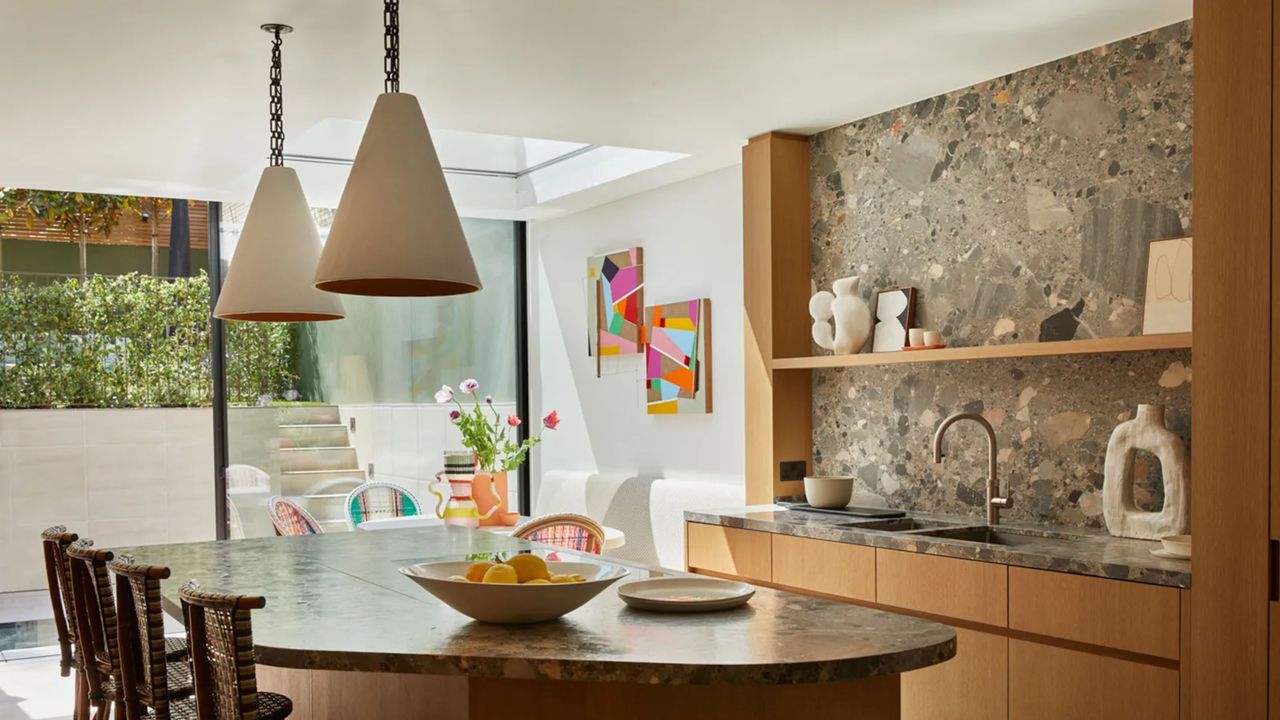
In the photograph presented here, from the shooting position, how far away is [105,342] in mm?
7871

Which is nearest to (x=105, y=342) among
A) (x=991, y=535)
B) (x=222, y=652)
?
(x=991, y=535)

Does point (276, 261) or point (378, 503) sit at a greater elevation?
point (276, 261)

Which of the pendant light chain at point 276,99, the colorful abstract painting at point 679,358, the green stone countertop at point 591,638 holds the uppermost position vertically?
the pendant light chain at point 276,99

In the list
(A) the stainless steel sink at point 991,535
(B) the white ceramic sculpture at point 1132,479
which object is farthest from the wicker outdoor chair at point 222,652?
(B) the white ceramic sculpture at point 1132,479

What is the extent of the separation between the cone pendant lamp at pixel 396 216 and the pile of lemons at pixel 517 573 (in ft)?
2.21

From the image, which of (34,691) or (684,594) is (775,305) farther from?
(34,691)

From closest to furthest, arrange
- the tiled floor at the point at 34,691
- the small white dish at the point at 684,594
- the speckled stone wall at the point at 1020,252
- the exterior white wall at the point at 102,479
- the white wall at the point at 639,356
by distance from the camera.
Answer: the small white dish at the point at 684,594 → the speckled stone wall at the point at 1020,252 → the tiled floor at the point at 34,691 → the white wall at the point at 639,356 → the exterior white wall at the point at 102,479

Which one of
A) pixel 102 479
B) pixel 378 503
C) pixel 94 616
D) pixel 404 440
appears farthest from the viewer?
pixel 102 479

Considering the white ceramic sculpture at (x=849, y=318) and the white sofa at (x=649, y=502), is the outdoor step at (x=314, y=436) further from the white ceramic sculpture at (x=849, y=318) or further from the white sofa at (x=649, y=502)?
the white ceramic sculpture at (x=849, y=318)

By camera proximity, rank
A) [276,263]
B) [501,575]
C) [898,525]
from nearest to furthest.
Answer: [501,575], [276,263], [898,525]

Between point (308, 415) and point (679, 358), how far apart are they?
2401 millimetres

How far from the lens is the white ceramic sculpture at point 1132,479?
336 centimetres

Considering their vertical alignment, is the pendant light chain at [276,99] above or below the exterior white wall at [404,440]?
above

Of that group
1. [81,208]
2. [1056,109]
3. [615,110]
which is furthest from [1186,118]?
[81,208]
